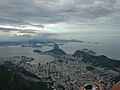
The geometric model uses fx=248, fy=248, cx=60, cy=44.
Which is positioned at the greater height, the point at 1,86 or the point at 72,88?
the point at 1,86

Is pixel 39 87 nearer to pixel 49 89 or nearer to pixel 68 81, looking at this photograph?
pixel 49 89

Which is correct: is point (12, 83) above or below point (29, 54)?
above

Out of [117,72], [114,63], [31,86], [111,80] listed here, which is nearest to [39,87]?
[31,86]

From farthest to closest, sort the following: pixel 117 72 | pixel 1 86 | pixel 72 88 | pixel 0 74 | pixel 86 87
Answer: pixel 117 72 → pixel 72 88 → pixel 0 74 → pixel 1 86 → pixel 86 87

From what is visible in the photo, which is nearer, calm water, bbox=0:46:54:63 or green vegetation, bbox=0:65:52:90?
green vegetation, bbox=0:65:52:90

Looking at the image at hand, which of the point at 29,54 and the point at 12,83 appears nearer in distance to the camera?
the point at 12,83

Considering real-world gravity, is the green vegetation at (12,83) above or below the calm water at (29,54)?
above

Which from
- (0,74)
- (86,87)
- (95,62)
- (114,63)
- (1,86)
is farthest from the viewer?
(95,62)

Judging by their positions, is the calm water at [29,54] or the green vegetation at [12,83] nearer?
the green vegetation at [12,83]

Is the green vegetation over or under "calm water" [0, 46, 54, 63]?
over

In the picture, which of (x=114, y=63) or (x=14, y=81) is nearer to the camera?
(x=14, y=81)

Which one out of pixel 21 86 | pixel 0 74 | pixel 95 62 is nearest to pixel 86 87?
pixel 21 86
